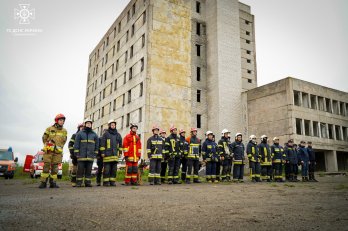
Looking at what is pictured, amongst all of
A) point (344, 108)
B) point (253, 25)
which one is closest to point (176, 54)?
point (253, 25)

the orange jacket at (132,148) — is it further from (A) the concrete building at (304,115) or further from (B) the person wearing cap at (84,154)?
(A) the concrete building at (304,115)

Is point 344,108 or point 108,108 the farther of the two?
point 108,108

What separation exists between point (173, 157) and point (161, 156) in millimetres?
787

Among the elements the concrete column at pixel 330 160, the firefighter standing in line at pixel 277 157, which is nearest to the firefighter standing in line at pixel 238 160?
the firefighter standing in line at pixel 277 157

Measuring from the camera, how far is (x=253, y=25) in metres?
45.2

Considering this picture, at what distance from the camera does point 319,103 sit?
34938 millimetres

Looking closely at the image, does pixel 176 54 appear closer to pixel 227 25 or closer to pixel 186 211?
pixel 227 25

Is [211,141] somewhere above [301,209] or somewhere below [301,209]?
above

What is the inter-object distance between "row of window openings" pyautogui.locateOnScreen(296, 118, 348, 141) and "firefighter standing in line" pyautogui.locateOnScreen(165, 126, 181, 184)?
2369 centimetres

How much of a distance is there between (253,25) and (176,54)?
63.1 ft

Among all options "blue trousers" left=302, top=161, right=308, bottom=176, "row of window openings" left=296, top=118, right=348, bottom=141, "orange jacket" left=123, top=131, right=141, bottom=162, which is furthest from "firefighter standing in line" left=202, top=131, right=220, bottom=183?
"row of window openings" left=296, top=118, right=348, bottom=141

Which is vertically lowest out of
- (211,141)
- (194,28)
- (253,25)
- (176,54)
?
(211,141)

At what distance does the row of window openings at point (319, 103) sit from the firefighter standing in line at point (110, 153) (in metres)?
27.1

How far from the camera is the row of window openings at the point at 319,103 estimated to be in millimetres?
32438
